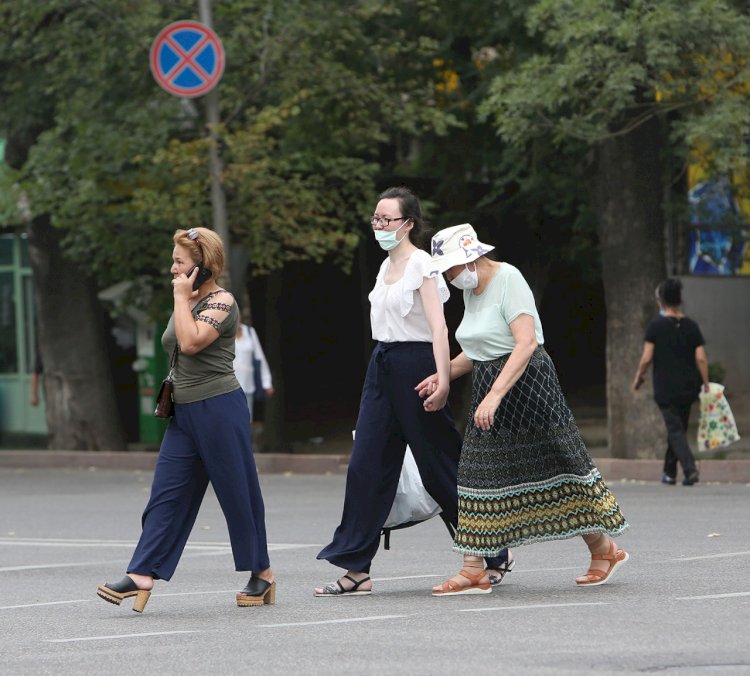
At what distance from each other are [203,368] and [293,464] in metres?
11.6

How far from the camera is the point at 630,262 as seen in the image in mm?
19500

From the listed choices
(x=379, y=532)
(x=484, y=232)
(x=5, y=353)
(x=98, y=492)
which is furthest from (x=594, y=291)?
(x=379, y=532)

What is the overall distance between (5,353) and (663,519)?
16532mm

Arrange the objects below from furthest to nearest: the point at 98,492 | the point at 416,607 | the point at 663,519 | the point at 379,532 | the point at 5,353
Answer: the point at 5,353, the point at 98,492, the point at 663,519, the point at 379,532, the point at 416,607

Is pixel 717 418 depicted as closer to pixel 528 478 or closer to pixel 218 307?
pixel 528 478

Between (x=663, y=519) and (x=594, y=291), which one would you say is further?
(x=594, y=291)

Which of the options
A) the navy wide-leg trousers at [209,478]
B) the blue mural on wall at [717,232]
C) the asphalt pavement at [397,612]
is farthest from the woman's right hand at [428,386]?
the blue mural on wall at [717,232]

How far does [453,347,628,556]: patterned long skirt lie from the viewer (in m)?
8.65

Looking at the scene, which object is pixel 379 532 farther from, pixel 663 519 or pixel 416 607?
pixel 663 519

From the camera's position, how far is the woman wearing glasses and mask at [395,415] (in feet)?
29.0

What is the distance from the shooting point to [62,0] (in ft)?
66.3

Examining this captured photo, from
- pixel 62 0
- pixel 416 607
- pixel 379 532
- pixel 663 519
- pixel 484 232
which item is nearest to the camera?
pixel 416 607

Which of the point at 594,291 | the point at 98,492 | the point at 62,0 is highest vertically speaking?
the point at 62,0

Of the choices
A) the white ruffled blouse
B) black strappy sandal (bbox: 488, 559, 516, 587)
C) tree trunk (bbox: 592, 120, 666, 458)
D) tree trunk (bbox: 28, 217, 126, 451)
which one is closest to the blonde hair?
the white ruffled blouse
